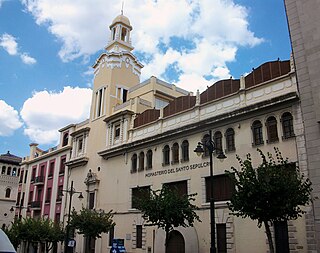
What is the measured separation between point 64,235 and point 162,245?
1216 centimetres

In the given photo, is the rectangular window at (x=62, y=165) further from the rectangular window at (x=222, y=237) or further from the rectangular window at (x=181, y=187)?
the rectangular window at (x=222, y=237)

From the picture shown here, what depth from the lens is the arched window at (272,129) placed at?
1941 cm

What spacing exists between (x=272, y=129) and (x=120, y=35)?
23684 mm

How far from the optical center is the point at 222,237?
2069cm

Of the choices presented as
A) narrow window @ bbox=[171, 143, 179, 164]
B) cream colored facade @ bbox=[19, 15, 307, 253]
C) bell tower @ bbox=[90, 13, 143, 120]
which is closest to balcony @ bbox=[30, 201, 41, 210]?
cream colored facade @ bbox=[19, 15, 307, 253]

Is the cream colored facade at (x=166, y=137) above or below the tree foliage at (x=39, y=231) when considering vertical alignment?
above

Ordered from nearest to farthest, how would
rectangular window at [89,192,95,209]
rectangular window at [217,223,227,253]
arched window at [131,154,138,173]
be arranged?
rectangular window at [217,223,227,253]
arched window at [131,154,138,173]
rectangular window at [89,192,95,209]

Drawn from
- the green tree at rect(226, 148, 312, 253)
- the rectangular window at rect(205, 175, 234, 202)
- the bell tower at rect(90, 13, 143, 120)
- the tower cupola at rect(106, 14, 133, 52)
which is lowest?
the green tree at rect(226, 148, 312, 253)

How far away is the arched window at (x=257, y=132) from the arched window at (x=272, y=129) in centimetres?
58

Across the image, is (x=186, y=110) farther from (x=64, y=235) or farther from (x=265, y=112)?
(x=64, y=235)

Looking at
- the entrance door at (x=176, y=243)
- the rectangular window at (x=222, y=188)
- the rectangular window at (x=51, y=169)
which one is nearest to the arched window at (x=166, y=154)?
the rectangular window at (x=222, y=188)

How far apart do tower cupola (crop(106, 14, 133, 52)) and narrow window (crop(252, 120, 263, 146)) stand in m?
20.6

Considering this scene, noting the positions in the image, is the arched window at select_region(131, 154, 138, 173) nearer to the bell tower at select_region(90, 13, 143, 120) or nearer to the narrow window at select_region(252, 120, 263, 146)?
the bell tower at select_region(90, 13, 143, 120)

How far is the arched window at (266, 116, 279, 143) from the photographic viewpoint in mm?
19406
